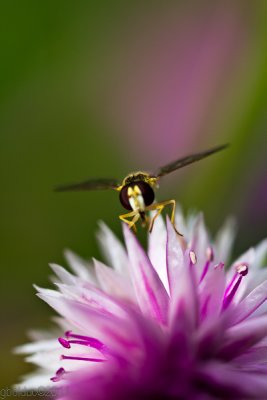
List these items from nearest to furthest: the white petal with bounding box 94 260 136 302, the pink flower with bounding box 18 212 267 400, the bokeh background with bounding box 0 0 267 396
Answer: the pink flower with bounding box 18 212 267 400, the white petal with bounding box 94 260 136 302, the bokeh background with bounding box 0 0 267 396

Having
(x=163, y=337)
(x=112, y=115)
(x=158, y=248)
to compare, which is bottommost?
(x=163, y=337)

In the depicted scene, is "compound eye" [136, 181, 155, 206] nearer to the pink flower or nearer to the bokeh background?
the pink flower

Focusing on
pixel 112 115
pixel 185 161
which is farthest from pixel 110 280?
pixel 112 115

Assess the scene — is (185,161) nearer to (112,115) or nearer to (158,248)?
(158,248)

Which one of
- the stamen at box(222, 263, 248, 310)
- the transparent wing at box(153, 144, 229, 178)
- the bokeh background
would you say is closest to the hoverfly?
the transparent wing at box(153, 144, 229, 178)

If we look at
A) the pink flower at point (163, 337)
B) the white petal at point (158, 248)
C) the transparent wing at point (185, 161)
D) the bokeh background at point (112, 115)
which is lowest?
the pink flower at point (163, 337)

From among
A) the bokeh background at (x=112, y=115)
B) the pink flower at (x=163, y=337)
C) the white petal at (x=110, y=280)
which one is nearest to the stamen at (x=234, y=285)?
the pink flower at (x=163, y=337)

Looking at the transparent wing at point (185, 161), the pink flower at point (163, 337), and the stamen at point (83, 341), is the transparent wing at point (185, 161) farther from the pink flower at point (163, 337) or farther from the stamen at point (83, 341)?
the stamen at point (83, 341)
